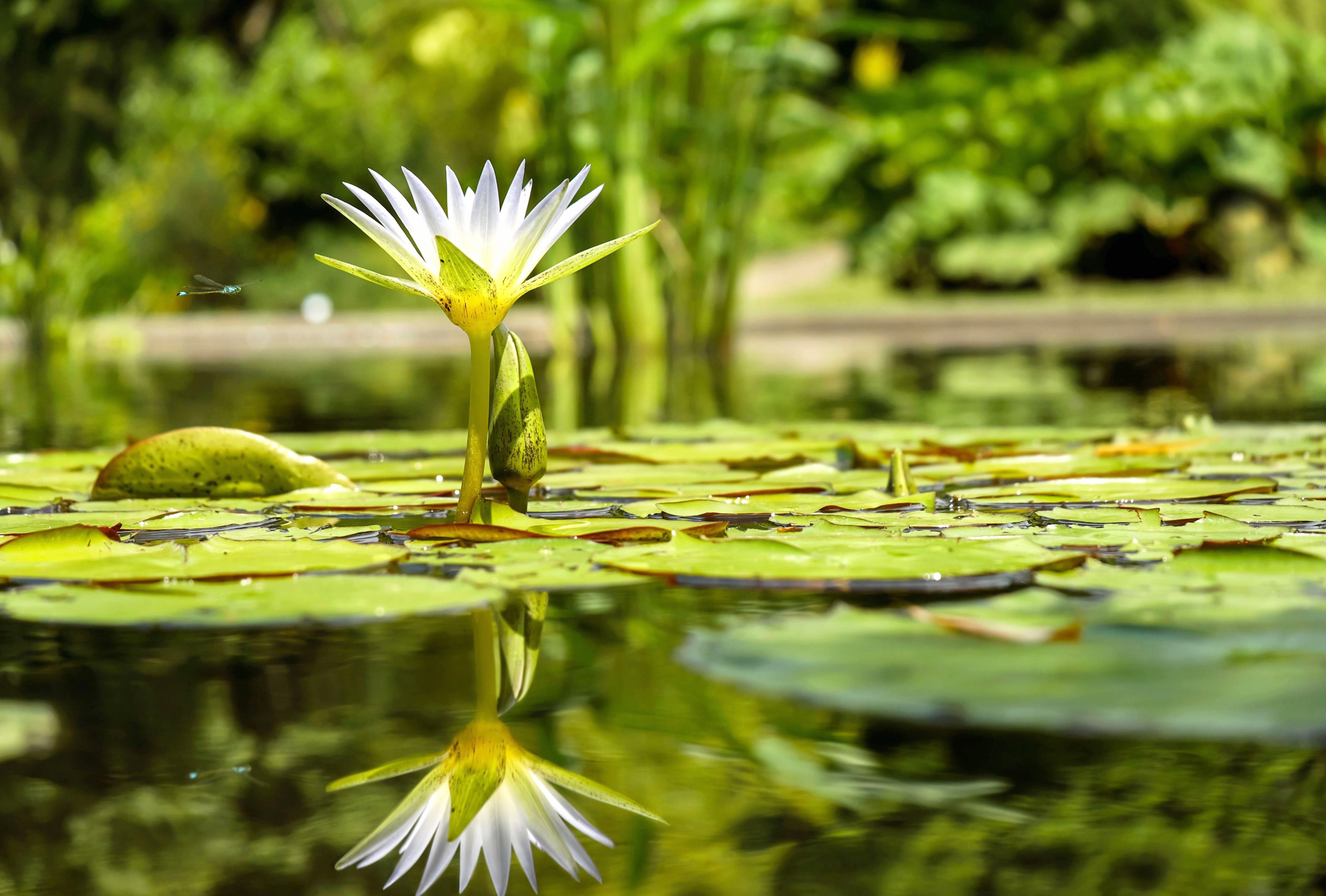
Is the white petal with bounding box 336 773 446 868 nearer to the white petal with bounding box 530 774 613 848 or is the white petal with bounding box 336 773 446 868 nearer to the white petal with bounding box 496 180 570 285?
the white petal with bounding box 530 774 613 848

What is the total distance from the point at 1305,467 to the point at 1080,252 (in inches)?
313

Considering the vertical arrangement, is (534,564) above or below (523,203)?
below

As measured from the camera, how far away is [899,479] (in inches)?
63.8

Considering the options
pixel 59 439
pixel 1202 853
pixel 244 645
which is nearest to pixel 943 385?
pixel 59 439

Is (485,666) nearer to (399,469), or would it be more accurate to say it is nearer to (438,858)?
(438,858)

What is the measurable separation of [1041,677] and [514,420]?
77 cm

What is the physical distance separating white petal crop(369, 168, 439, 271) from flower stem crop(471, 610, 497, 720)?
344 millimetres

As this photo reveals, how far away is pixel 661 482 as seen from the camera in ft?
5.94

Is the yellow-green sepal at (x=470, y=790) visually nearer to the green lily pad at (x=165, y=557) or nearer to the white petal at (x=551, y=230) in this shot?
the green lily pad at (x=165, y=557)

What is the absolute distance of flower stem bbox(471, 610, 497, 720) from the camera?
82 cm

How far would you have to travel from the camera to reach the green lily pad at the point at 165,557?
3.89ft

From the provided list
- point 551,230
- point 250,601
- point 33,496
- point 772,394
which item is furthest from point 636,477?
point 772,394

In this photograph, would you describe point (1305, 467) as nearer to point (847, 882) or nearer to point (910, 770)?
point (910, 770)

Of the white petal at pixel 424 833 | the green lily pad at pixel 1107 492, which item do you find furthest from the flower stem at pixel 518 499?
the white petal at pixel 424 833
